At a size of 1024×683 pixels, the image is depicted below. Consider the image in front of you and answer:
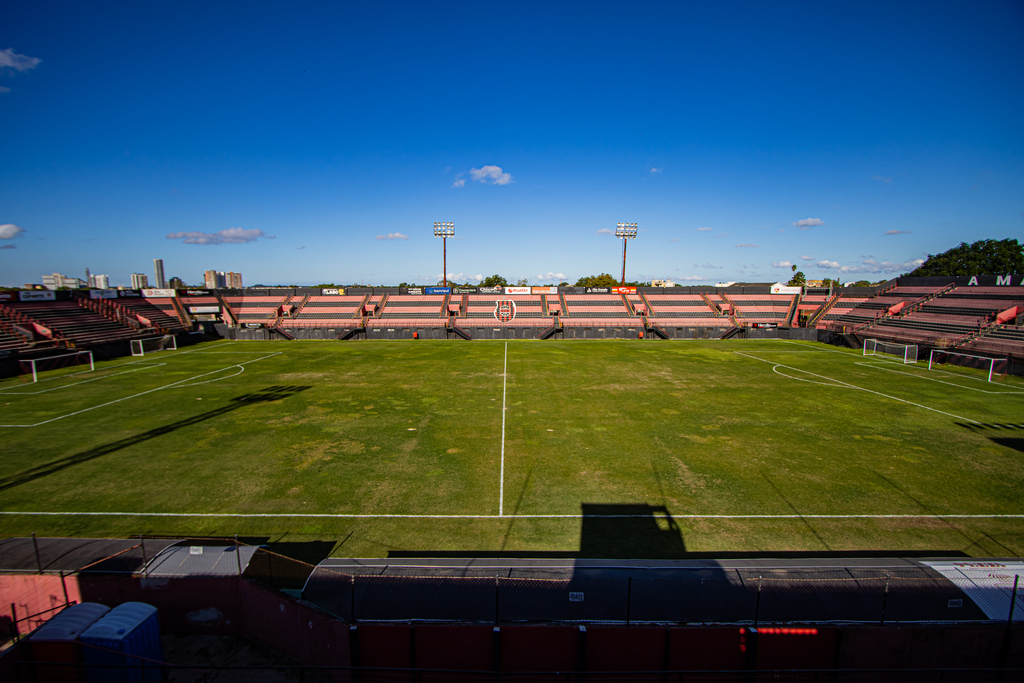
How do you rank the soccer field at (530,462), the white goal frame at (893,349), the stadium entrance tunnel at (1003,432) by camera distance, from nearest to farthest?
the soccer field at (530,462) → the stadium entrance tunnel at (1003,432) → the white goal frame at (893,349)

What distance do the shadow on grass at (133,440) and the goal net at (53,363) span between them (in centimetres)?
1893

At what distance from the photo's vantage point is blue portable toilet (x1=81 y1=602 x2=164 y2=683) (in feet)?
23.5

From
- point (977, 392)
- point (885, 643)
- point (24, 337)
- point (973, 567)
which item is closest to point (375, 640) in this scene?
point (885, 643)

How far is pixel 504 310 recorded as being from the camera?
60.9 meters

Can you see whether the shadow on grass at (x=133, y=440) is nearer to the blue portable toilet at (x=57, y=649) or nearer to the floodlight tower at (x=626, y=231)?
the blue portable toilet at (x=57, y=649)

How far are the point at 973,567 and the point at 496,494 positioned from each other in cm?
1149

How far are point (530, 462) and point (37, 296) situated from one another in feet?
184

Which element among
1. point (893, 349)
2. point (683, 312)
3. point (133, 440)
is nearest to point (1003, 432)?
point (893, 349)

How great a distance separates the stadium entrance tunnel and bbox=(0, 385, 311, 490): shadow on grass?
36.6 m

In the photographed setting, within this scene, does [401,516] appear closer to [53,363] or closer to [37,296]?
[53,363]

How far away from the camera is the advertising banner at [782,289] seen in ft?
203

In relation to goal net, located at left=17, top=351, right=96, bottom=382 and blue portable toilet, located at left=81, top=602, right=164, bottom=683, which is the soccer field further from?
goal net, located at left=17, top=351, right=96, bottom=382

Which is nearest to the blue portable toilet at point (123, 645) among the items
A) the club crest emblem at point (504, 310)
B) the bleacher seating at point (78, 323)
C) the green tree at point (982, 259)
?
the bleacher seating at point (78, 323)

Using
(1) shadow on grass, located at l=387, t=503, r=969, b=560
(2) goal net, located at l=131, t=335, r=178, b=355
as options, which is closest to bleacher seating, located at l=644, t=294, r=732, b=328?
Result: (1) shadow on grass, located at l=387, t=503, r=969, b=560
